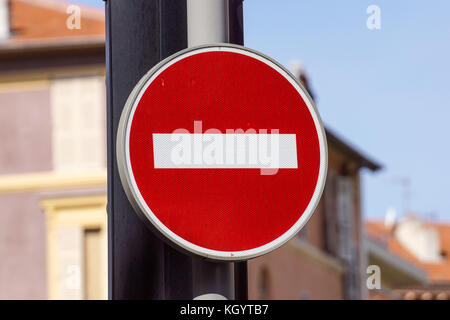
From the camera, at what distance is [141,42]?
3.72 metres

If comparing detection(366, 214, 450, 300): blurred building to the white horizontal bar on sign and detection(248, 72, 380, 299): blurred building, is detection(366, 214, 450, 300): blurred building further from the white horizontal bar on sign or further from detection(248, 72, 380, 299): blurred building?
the white horizontal bar on sign

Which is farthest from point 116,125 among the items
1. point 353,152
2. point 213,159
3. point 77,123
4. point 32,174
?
point 353,152

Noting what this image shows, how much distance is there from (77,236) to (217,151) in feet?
85.1

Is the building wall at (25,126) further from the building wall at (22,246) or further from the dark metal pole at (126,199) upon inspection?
the dark metal pole at (126,199)

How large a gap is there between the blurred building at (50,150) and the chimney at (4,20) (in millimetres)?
27

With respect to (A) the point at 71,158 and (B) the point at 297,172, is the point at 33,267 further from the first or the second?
(B) the point at 297,172

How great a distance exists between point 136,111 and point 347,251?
33644 millimetres

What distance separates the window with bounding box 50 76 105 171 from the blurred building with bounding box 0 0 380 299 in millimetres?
20

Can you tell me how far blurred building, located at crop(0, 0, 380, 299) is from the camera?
29406mm

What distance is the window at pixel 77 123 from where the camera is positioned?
30.0 metres

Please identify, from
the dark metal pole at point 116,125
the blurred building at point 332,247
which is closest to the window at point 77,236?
the blurred building at point 332,247
